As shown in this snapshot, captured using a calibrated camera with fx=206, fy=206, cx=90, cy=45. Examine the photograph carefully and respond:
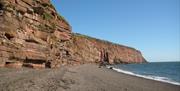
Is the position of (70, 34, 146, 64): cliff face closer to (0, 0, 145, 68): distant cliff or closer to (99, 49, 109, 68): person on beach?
(99, 49, 109, 68): person on beach

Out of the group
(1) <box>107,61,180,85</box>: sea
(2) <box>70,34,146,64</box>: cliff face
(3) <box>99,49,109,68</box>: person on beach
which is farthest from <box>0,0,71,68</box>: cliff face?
(3) <box>99,49,109,68</box>: person on beach

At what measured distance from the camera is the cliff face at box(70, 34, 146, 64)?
73.3 meters

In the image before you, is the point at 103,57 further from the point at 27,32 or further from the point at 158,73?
the point at 27,32

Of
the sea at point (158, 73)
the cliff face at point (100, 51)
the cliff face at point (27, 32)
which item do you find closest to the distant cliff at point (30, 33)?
the cliff face at point (27, 32)

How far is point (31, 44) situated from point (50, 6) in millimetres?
9222

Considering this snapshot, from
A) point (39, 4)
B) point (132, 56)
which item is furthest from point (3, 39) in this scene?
point (132, 56)

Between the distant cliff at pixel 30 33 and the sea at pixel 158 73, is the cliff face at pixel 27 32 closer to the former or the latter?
the distant cliff at pixel 30 33

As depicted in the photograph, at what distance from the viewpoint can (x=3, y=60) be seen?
1852 cm

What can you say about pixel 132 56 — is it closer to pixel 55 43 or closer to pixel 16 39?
pixel 55 43

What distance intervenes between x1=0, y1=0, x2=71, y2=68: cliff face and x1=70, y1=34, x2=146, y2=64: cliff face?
116 ft

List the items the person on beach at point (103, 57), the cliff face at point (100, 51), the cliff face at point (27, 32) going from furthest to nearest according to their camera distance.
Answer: the person on beach at point (103, 57) < the cliff face at point (100, 51) < the cliff face at point (27, 32)

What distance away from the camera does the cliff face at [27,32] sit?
19.4 metres

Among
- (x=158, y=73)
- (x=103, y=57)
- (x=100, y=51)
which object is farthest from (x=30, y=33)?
(x=103, y=57)

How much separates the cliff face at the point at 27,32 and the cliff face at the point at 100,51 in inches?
1391
